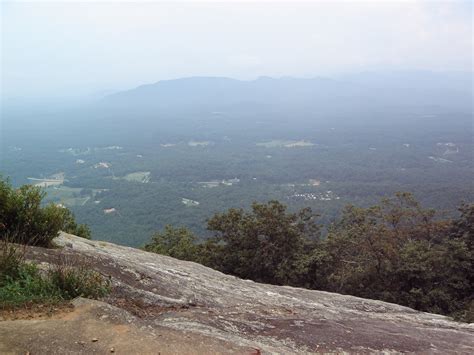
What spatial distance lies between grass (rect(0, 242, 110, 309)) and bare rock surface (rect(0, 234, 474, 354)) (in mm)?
382

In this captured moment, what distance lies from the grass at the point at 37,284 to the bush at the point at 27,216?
2.04 metres

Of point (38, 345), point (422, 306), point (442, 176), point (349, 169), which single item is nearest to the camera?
point (38, 345)

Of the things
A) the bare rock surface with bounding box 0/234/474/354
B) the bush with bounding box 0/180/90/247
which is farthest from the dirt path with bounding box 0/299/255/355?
the bush with bounding box 0/180/90/247

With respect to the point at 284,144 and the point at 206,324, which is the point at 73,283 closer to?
the point at 206,324

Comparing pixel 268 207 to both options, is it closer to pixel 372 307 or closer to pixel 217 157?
pixel 372 307

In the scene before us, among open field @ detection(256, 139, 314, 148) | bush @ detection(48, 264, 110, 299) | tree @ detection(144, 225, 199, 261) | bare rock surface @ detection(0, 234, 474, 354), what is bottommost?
open field @ detection(256, 139, 314, 148)

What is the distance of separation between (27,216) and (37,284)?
3.08 m

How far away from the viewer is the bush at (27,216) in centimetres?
813

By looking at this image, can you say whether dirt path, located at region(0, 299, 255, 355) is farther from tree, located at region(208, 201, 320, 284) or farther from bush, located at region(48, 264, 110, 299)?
tree, located at region(208, 201, 320, 284)

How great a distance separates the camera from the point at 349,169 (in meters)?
126

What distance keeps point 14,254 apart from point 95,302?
1760 millimetres

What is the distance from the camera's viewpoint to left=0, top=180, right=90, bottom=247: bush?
813 centimetres

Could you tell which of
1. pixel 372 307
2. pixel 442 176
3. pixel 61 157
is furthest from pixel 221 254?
pixel 61 157

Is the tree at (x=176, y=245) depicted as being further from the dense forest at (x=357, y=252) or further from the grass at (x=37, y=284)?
the grass at (x=37, y=284)
